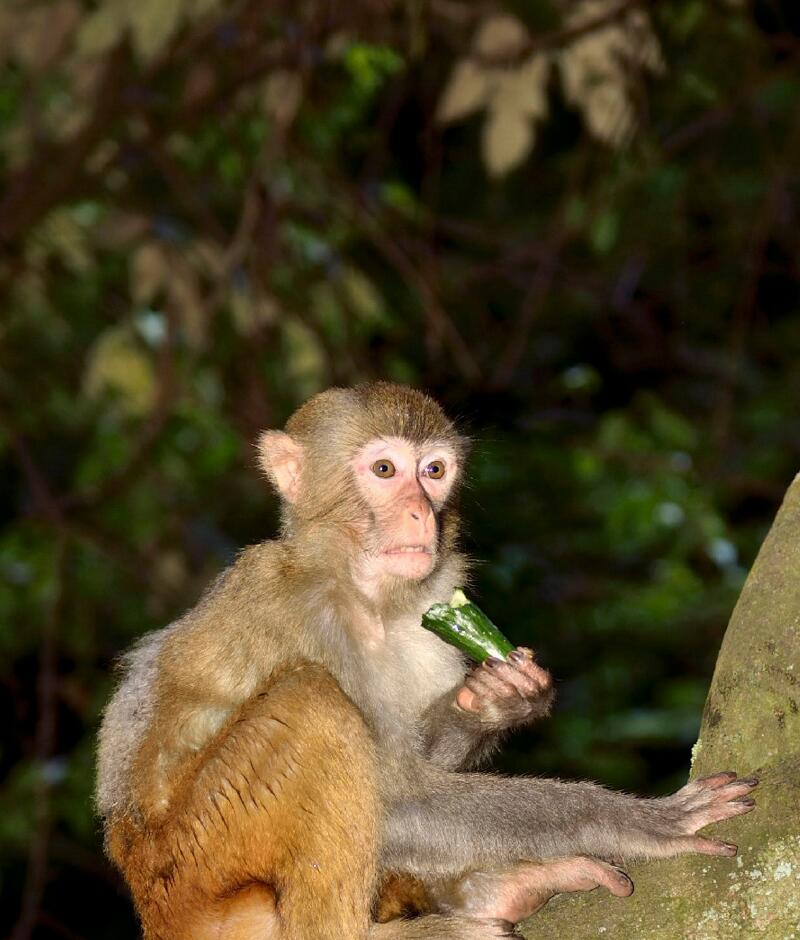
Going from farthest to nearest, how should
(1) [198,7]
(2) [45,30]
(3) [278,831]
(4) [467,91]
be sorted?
(2) [45,30]
(4) [467,91]
(1) [198,7]
(3) [278,831]

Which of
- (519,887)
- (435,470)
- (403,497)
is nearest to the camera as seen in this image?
(519,887)

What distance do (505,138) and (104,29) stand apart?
1689 mm

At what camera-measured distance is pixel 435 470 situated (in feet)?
14.7

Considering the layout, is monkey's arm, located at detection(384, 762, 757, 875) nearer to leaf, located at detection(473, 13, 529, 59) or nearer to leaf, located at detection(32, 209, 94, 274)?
leaf, located at detection(473, 13, 529, 59)

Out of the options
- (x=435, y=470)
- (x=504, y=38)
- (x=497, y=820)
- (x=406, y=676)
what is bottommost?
(x=497, y=820)

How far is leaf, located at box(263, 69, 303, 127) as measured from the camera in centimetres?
691

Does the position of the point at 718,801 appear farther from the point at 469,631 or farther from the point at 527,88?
the point at 527,88

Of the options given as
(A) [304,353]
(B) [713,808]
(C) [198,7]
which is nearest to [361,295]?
(A) [304,353]

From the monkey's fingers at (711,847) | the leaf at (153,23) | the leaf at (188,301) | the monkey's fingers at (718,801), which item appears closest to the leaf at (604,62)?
the leaf at (153,23)

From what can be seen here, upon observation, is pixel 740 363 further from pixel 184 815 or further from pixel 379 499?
pixel 184 815

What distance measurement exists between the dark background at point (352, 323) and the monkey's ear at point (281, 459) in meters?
0.76

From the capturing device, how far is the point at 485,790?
13.0ft

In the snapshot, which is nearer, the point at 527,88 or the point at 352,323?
the point at 527,88

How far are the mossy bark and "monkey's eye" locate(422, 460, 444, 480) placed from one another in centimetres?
127
